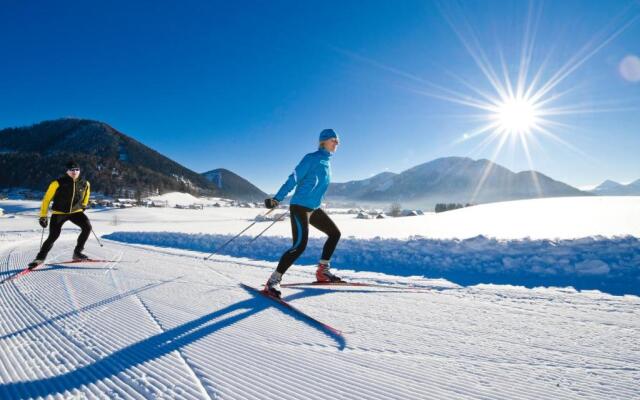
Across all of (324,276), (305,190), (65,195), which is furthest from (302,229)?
(65,195)

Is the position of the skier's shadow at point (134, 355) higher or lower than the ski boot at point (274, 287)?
lower

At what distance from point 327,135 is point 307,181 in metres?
0.78

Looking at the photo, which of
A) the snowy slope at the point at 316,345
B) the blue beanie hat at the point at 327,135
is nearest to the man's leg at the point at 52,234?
the snowy slope at the point at 316,345

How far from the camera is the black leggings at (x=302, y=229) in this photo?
434 cm

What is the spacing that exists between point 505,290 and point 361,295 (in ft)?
6.88

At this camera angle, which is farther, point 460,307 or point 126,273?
point 126,273

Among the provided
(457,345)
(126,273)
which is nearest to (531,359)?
(457,345)

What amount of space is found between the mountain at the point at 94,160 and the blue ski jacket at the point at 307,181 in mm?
113122

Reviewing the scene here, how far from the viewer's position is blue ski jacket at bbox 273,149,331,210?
14.7 feet

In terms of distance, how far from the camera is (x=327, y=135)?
4.75 metres

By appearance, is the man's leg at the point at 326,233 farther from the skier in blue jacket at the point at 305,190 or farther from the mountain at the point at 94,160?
the mountain at the point at 94,160

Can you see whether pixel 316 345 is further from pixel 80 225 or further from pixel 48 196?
pixel 80 225

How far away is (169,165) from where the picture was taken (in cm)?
17762

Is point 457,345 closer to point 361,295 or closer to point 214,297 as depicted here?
point 361,295
